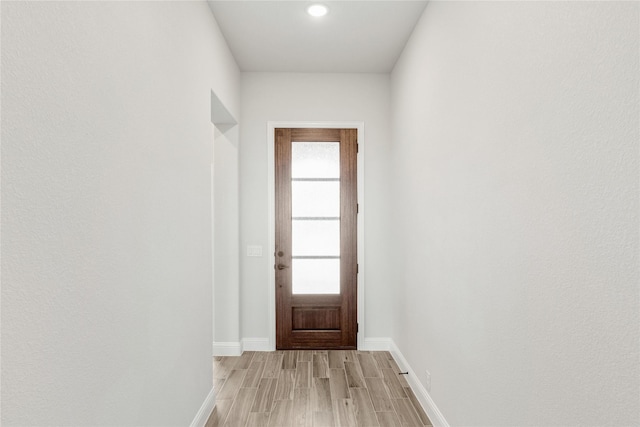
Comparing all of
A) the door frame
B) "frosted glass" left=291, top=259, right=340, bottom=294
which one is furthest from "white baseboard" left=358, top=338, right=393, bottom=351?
"frosted glass" left=291, top=259, right=340, bottom=294

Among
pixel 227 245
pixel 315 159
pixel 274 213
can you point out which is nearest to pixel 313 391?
pixel 227 245

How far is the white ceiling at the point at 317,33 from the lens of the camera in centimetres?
256

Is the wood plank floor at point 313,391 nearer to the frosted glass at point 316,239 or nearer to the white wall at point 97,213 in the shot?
the white wall at point 97,213

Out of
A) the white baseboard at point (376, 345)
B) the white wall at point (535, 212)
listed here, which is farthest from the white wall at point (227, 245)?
the white wall at point (535, 212)

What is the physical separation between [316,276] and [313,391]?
3.90 ft

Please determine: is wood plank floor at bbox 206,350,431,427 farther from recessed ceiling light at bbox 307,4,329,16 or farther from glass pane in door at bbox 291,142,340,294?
recessed ceiling light at bbox 307,4,329,16

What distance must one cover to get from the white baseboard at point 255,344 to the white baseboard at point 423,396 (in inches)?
50.2

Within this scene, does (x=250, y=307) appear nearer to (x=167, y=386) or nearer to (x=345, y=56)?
(x=167, y=386)

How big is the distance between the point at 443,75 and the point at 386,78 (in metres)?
1.65

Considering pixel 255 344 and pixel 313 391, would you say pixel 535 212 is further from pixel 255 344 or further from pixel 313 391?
pixel 255 344

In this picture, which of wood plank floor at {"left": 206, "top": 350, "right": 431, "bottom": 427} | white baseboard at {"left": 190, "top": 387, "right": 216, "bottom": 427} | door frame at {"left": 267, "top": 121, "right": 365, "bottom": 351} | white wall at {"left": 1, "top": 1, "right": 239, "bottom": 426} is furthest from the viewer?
door frame at {"left": 267, "top": 121, "right": 365, "bottom": 351}

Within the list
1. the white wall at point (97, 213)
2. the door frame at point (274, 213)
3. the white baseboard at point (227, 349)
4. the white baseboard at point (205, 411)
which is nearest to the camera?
the white wall at point (97, 213)

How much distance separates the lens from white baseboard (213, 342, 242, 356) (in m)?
3.58

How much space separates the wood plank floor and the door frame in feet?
0.95
